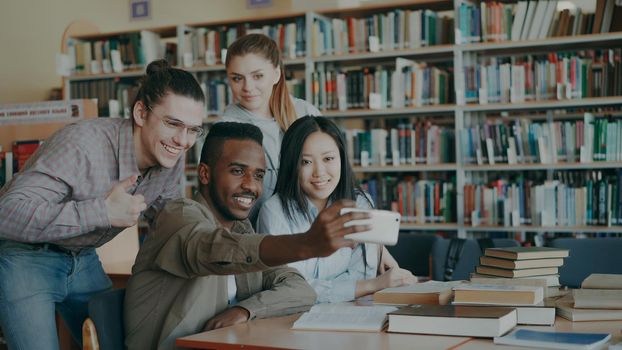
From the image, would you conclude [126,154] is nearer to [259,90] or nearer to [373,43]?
[259,90]

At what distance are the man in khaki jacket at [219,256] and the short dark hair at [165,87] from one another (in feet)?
0.52

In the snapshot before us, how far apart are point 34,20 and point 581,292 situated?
6.93 m

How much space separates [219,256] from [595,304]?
3.13ft

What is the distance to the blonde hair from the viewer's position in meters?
3.46

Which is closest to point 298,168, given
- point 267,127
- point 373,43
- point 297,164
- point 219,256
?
point 297,164

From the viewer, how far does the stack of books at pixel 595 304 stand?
2.01 metres

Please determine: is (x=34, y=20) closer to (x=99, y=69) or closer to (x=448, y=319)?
(x=99, y=69)

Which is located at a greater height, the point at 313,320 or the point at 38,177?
the point at 38,177

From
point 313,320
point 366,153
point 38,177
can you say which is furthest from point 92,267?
point 366,153

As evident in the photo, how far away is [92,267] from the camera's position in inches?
104

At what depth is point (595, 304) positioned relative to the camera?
6.75ft

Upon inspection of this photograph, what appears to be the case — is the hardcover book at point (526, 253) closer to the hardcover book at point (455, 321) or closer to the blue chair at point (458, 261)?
the hardcover book at point (455, 321)

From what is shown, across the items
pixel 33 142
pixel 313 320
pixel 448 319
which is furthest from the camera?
pixel 33 142

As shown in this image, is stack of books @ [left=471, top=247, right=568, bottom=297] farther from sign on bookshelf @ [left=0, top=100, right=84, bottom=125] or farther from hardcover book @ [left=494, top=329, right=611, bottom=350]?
sign on bookshelf @ [left=0, top=100, right=84, bottom=125]
